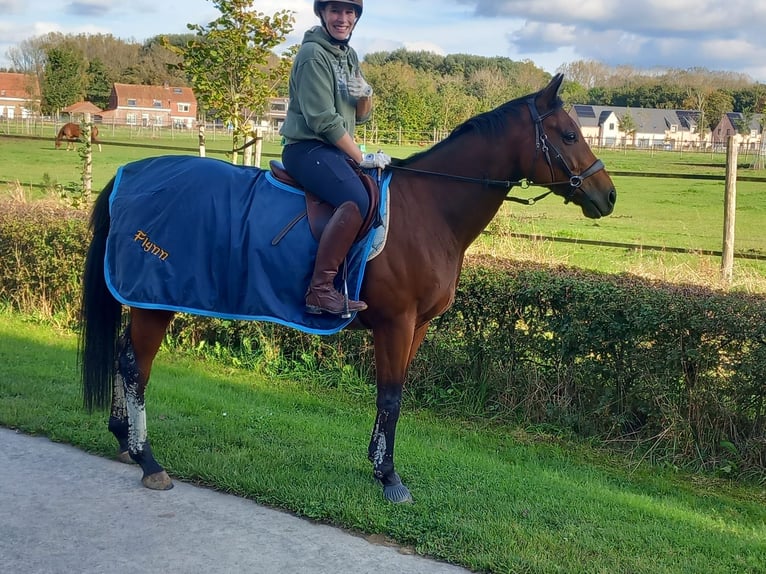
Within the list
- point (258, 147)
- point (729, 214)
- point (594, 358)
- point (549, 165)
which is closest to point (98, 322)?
point (549, 165)

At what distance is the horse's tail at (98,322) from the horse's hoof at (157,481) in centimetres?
75

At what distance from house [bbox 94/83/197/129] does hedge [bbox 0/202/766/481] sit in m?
64.4

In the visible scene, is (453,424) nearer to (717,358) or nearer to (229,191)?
(717,358)

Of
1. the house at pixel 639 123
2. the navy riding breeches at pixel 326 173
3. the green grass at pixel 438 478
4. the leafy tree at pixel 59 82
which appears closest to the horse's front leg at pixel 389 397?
the green grass at pixel 438 478

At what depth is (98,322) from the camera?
15.4 ft

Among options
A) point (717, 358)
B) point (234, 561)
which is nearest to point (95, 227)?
point (234, 561)

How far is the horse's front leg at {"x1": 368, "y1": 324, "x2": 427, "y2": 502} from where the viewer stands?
4.17m

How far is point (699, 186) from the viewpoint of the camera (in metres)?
29.5

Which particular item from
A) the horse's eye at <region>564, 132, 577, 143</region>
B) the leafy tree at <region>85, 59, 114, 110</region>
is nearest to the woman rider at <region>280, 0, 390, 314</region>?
the horse's eye at <region>564, 132, 577, 143</region>

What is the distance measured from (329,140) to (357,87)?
42 centimetres

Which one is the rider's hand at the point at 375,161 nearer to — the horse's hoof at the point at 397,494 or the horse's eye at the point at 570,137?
the horse's eye at the point at 570,137

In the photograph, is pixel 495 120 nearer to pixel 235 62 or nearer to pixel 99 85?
pixel 235 62

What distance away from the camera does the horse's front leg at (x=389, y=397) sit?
13.7 ft

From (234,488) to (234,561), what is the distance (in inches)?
34.0
